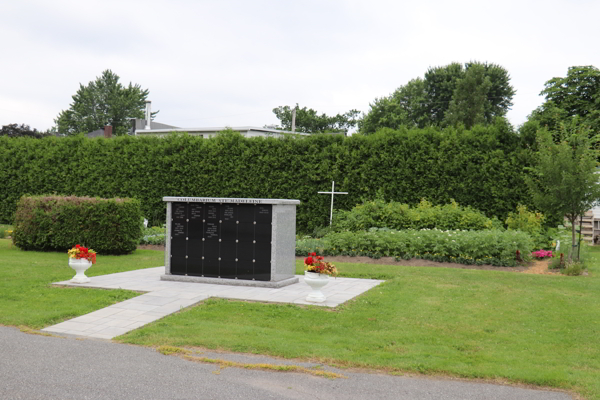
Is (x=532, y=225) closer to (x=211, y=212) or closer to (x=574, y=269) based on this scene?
(x=574, y=269)

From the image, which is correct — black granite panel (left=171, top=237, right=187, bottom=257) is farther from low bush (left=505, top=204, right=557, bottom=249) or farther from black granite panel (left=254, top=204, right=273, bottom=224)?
low bush (left=505, top=204, right=557, bottom=249)

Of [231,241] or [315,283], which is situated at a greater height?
[231,241]

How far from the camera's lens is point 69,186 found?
21969 millimetres

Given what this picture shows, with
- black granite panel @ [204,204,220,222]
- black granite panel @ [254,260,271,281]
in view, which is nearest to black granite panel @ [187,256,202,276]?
black granite panel @ [204,204,220,222]

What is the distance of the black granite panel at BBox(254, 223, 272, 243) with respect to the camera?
34.2ft

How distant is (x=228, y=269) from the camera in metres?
10.7

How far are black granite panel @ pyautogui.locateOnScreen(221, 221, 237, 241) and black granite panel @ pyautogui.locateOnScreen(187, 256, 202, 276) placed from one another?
0.77 meters

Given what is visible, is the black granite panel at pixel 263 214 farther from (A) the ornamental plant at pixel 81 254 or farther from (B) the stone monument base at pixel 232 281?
(A) the ornamental plant at pixel 81 254

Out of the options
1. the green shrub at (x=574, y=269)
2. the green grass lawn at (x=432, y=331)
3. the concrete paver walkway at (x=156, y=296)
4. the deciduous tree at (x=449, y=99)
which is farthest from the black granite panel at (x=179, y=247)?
the deciduous tree at (x=449, y=99)

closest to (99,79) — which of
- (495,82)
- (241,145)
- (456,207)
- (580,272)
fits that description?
(495,82)

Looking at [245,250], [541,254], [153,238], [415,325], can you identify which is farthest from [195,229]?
[541,254]

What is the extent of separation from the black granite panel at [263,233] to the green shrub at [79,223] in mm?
5964

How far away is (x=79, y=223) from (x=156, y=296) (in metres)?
7.01

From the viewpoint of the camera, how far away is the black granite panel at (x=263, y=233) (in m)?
10.4
